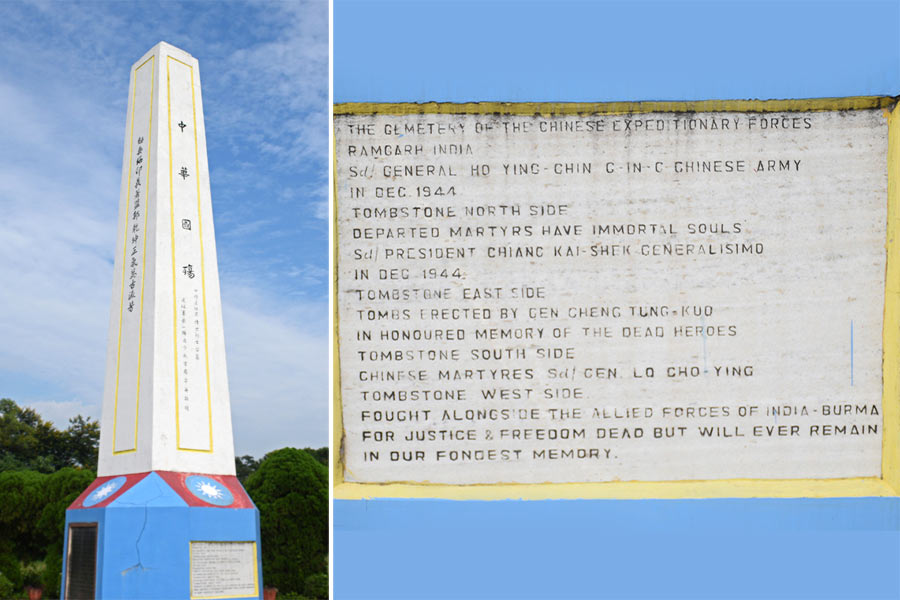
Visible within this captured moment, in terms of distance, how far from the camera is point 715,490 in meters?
3.87

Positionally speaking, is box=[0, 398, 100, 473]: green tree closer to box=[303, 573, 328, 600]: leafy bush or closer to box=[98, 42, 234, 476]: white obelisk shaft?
box=[303, 573, 328, 600]: leafy bush

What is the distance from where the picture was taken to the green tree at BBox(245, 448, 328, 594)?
36.4 feet

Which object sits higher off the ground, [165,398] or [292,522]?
[165,398]

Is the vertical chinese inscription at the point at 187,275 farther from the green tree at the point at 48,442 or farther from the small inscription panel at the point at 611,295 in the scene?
the green tree at the point at 48,442

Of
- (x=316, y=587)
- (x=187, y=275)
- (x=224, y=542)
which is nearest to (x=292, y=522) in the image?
(x=316, y=587)

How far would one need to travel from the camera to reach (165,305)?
268 inches

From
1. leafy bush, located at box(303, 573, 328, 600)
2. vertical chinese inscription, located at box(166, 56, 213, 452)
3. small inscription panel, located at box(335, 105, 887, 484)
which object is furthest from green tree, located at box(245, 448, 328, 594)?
small inscription panel, located at box(335, 105, 887, 484)

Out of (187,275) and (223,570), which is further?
(187,275)

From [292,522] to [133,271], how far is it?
535 centimetres

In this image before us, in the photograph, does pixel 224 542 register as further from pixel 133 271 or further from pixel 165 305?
pixel 133 271

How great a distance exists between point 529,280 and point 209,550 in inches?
146

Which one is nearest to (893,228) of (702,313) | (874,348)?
(874,348)

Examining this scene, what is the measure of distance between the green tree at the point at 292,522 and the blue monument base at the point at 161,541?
192 inches

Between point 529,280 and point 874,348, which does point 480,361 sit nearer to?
point 529,280
